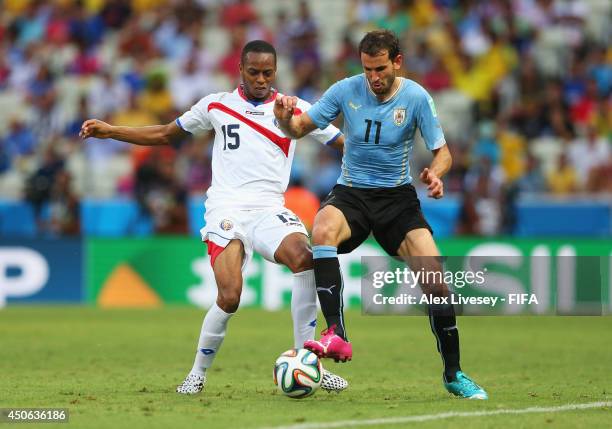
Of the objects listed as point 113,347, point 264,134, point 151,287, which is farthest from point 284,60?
point 264,134

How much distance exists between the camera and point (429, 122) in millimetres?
8453

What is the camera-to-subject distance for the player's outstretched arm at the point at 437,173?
7887 mm

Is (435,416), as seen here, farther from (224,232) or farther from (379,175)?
(224,232)

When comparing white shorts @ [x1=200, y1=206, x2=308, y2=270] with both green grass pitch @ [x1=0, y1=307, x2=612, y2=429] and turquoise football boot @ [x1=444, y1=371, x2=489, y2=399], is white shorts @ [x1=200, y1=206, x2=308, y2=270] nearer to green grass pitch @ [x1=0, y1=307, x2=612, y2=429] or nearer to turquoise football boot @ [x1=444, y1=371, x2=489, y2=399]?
green grass pitch @ [x1=0, y1=307, x2=612, y2=429]

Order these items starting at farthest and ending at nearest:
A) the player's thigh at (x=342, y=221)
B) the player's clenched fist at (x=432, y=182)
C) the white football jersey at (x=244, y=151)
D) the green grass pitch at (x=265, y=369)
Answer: the white football jersey at (x=244, y=151)
the player's thigh at (x=342, y=221)
the player's clenched fist at (x=432, y=182)
the green grass pitch at (x=265, y=369)

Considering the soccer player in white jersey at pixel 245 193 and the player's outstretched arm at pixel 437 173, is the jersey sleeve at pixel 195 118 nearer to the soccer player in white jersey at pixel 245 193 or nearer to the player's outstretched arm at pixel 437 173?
the soccer player in white jersey at pixel 245 193

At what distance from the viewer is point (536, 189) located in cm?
1917

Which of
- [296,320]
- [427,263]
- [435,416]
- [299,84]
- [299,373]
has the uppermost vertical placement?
[299,84]

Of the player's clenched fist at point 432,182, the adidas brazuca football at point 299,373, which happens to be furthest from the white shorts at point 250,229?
the player's clenched fist at point 432,182

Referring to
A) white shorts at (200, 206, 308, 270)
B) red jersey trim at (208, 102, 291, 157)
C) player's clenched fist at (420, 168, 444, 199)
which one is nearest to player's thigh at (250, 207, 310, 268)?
white shorts at (200, 206, 308, 270)

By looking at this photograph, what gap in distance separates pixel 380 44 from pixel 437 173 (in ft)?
3.19

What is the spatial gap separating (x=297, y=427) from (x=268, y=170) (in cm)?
278

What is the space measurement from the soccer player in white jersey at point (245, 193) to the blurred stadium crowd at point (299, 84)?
893cm

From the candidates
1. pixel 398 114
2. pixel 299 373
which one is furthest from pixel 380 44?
pixel 299 373
